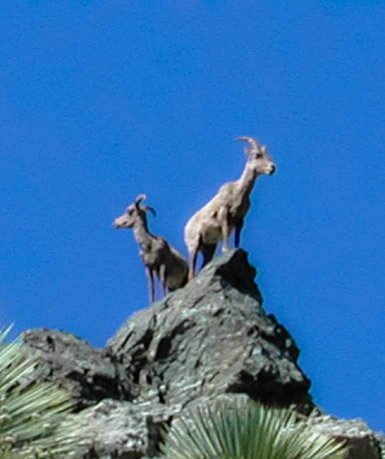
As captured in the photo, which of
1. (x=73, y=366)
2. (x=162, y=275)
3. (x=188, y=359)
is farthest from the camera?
(x=162, y=275)

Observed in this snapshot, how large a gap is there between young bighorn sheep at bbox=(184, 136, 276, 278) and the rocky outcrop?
2.68 metres

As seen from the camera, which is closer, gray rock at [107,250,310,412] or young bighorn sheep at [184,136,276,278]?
gray rock at [107,250,310,412]

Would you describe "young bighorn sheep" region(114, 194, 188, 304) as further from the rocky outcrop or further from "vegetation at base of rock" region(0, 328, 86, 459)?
"vegetation at base of rock" region(0, 328, 86, 459)

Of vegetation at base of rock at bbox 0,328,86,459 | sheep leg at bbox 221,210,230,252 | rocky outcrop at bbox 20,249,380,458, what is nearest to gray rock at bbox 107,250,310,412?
rocky outcrop at bbox 20,249,380,458

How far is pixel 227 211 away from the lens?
82.3 ft

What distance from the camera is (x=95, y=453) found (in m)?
16.1

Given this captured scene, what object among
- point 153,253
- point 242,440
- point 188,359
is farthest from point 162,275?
point 242,440

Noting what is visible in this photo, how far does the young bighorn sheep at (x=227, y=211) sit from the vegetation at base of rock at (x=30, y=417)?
1393 centimetres

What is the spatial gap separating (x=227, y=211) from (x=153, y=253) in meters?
1.55

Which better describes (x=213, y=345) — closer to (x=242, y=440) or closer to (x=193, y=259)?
(x=193, y=259)

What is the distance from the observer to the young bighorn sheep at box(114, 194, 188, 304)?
25.4 m

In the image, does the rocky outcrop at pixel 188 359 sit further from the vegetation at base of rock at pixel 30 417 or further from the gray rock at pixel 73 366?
the vegetation at base of rock at pixel 30 417

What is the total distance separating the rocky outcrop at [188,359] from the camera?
18.4 metres

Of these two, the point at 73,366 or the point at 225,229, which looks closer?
the point at 73,366
